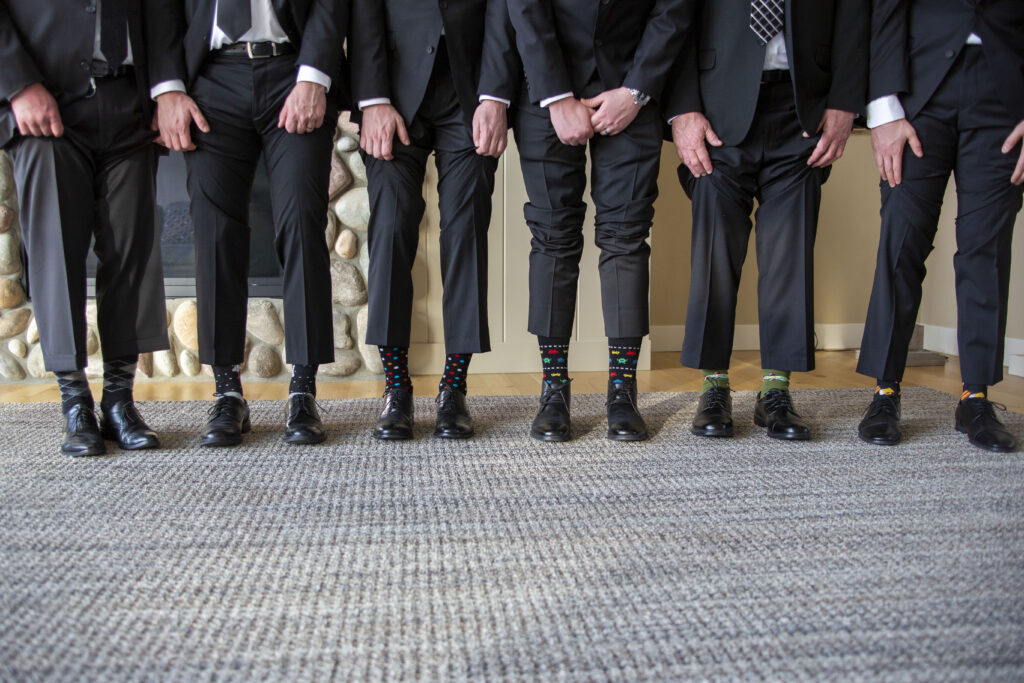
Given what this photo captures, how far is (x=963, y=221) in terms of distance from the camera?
1.57 m

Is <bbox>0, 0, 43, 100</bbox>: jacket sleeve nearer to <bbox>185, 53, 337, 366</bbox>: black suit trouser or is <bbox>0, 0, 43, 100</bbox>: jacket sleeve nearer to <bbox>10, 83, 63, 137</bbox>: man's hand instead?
<bbox>10, 83, 63, 137</bbox>: man's hand

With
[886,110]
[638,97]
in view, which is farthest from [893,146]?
[638,97]

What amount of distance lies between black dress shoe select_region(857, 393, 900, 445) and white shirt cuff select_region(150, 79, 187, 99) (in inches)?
61.5

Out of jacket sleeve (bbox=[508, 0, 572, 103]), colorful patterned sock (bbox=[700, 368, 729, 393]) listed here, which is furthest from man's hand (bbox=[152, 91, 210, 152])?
colorful patterned sock (bbox=[700, 368, 729, 393])

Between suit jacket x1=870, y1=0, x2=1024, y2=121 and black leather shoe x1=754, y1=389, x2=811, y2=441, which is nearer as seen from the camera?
suit jacket x1=870, y1=0, x2=1024, y2=121

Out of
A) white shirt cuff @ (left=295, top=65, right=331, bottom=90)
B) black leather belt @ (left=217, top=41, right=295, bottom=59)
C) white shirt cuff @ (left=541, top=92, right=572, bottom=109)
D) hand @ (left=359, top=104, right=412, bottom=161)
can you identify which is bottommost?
hand @ (left=359, top=104, right=412, bottom=161)

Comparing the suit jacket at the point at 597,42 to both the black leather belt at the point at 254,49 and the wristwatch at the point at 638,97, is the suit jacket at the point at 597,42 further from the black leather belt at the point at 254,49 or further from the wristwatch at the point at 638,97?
the black leather belt at the point at 254,49

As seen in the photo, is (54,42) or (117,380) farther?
(117,380)

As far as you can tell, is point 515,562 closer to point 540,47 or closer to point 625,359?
point 625,359

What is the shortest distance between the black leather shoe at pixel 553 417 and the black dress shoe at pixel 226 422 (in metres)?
0.62

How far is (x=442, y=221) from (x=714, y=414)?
72 cm

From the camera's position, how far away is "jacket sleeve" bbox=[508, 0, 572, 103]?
1.51 m

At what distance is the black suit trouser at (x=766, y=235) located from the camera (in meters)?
1.59

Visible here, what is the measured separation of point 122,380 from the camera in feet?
5.12
